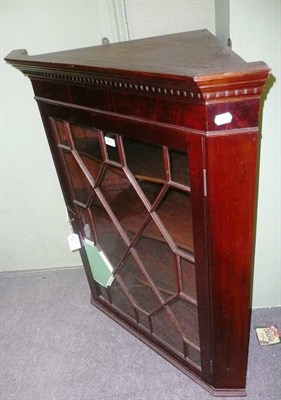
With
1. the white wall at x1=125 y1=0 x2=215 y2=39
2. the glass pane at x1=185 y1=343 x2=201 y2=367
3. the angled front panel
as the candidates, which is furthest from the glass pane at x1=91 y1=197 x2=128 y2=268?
the white wall at x1=125 y1=0 x2=215 y2=39

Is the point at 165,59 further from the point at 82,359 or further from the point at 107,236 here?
the point at 82,359

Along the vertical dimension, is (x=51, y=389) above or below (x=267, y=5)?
below

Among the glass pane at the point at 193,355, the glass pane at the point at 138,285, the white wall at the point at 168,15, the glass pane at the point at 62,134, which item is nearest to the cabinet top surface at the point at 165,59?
the white wall at the point at 168,15

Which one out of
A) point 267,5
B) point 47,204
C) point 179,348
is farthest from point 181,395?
point 267,5

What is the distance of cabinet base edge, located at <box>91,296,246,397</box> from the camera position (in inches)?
48.7

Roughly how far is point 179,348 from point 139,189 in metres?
0.68

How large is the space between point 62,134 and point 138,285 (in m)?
0.62

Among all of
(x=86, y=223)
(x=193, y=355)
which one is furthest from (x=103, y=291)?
(x=193, y=355)

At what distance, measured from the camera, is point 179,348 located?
4.33 feet

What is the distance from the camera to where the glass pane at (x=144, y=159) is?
0.91m

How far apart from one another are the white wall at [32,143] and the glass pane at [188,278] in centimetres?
86

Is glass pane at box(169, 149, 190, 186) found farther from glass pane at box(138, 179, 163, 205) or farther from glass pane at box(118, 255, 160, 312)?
glass pane at box(118, 255, 160, 312)

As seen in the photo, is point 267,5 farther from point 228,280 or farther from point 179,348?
point 179,348

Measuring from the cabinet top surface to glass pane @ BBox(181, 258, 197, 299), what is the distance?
0.55 meters
